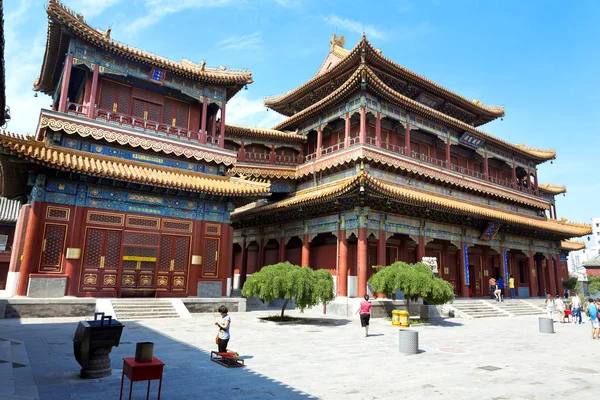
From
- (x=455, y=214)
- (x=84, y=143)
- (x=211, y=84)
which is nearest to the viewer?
(x=84, y=143)

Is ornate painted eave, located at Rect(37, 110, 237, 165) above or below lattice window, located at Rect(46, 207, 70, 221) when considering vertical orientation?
above

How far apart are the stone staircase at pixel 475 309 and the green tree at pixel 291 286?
317 inches

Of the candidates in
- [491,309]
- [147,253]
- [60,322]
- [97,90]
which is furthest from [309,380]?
[491,309]

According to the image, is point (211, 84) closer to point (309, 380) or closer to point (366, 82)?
point (366, 82)

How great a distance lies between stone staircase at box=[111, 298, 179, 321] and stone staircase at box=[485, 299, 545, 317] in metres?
17.2

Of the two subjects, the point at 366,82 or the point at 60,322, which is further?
the point at 366,82

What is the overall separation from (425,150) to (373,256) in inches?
355

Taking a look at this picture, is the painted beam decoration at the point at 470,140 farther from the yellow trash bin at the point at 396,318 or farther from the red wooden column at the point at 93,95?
the red wooden column at the point at 93,95

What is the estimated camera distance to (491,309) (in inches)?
841

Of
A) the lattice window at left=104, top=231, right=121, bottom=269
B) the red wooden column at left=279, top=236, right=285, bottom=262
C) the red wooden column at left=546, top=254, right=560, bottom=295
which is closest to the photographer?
the lattice window at left=104, top=231, right=121, bottom=269

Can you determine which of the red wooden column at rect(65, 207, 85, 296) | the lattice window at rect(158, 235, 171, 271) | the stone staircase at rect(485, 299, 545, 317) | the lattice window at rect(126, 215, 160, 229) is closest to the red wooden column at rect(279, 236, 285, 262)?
the lattice window at rect(158, 235, 171, 271)

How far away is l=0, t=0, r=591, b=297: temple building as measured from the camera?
1565 cm

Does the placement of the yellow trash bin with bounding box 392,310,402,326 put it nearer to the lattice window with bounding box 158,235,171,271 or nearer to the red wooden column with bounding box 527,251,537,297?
the lattice window with bounding box 158,235,171,271

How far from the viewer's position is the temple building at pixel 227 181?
51.3ft
